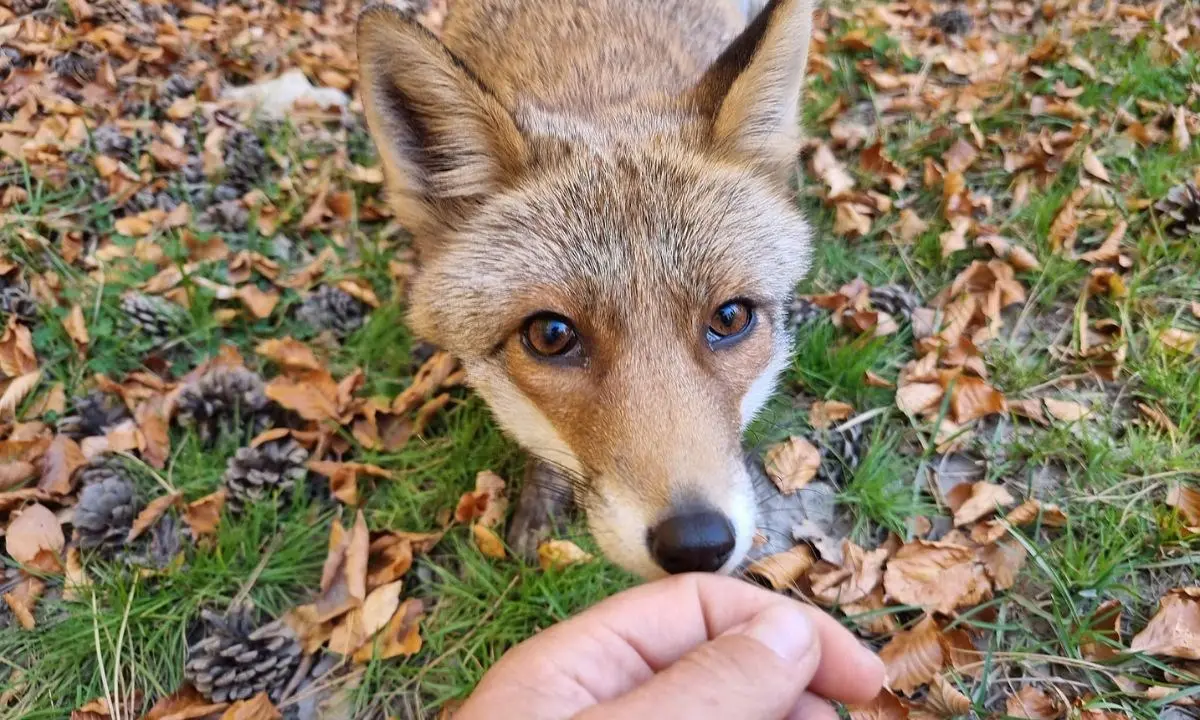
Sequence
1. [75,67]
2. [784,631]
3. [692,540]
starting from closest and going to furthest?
[784,631]
[692,540]
[75,67]

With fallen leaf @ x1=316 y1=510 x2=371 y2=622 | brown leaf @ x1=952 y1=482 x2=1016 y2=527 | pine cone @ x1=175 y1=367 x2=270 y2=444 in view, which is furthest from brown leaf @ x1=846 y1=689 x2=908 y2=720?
pine cone @ x1=175 y1=367 x2=270 y2=444

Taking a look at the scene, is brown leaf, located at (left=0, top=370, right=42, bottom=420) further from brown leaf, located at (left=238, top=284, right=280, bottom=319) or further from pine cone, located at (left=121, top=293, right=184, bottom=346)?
brown leaf, located at (left=238, top=284, right=280, bottom=319)

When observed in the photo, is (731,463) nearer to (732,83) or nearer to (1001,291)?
(732,83)

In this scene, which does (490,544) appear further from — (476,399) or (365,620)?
(476,399)

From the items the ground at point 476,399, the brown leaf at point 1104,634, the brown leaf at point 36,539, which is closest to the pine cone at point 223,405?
the ground at point 476,399

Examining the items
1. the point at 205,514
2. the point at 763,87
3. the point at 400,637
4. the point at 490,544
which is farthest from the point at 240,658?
the point at 763,87

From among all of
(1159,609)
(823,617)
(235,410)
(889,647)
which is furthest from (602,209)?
(1159,609)
